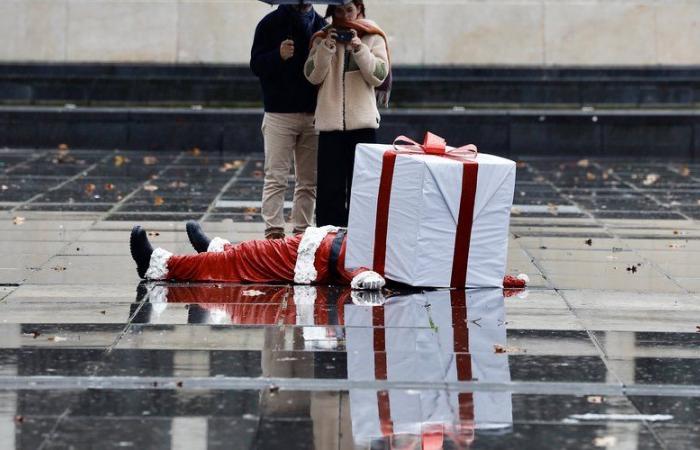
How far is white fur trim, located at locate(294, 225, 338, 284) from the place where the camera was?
28.8ft

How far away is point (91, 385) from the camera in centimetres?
627

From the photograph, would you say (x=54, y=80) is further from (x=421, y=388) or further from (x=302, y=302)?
(x=421, y=388)

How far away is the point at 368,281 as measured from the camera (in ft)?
28.0

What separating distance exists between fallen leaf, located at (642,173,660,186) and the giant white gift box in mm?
7560

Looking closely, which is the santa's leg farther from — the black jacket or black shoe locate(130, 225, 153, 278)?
the black jacket

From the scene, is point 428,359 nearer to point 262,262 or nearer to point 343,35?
point 262,262

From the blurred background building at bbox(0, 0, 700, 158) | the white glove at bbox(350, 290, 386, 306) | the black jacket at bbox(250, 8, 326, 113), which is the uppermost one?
the blurred background building at bbox(0, 0, 700, 158)

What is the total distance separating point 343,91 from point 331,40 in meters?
0.44

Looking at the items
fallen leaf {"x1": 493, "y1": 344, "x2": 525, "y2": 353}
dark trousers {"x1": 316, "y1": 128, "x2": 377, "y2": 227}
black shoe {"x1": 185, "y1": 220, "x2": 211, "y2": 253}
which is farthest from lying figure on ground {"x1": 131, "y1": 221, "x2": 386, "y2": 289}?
fallen leaf {"x1": 493, "y1": 344, "x2": 525, "y2": 353}

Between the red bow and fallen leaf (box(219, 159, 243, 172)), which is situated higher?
fallen leaf (box(219, 159, 243, 172))

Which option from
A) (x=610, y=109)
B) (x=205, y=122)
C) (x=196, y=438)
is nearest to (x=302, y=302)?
(x=196, y=438)

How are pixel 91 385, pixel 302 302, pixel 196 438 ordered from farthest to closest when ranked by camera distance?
pixel 302 302, pixel 91 385, pixel 196 438

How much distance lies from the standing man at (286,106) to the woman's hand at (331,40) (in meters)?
0.41

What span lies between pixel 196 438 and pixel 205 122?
14.0 m
